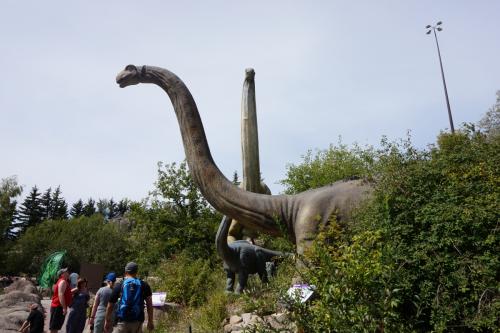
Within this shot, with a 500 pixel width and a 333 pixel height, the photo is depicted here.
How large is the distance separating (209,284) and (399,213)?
6912mm

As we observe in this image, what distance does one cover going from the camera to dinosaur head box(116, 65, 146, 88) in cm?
723

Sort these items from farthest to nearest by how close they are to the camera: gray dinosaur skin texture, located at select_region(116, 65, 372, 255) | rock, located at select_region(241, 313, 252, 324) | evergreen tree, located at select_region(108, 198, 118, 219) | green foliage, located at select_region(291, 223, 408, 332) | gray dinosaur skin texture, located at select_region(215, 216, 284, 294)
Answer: evergreen tree, located at select_region(108, 198, 118, 219), gray dinosaur skin texture, located at select_region(215, 216, 284, 294), rock, located at select_region(241, 313, 252, 324), gray dinosaur skin texture, located at select_region(116, 65, 372, 255), green foliage, located at select_region(291, 223, 408, 332)

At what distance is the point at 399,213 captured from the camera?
452 centimetres

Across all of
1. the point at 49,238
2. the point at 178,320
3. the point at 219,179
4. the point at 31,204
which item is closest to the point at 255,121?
the point at 219,179

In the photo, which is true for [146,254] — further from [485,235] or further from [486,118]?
[485,235]

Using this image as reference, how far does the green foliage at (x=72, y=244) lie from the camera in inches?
1674

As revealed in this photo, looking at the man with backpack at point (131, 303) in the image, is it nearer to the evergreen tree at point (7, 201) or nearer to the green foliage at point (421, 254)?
the green foliage at point (421, 254)

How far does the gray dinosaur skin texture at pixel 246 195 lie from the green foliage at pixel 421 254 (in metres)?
0.90

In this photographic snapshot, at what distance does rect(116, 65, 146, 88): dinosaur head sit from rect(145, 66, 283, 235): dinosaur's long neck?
24 cm

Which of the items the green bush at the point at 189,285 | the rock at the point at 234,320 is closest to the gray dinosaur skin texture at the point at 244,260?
the green bush at the point at 189,285

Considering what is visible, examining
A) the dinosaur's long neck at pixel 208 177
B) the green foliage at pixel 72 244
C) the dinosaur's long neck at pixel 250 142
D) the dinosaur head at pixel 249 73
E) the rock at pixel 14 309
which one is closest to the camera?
the dinosaur's long neck at pixel 208 177

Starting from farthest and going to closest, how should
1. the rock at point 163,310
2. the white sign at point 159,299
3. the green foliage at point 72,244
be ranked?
the green foliage at point 72,244 → the rock at point 163,310 → the white sign at point 159,299

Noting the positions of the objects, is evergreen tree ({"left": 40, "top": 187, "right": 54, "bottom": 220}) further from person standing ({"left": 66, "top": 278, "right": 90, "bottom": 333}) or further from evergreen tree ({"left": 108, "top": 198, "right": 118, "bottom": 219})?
person standing ({"left": 66, "top": 278, "right": 90, "bottom": 333})

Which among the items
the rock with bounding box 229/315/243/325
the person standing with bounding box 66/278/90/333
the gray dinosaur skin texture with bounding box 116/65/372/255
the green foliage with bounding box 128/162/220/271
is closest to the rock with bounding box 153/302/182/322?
the person standing with bounding box 66/278/90/333
